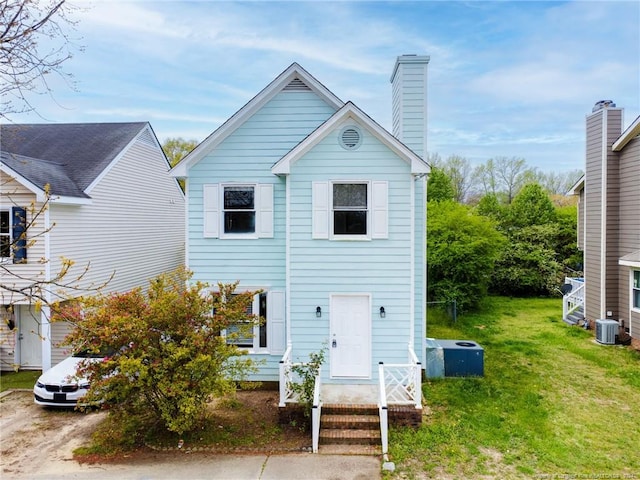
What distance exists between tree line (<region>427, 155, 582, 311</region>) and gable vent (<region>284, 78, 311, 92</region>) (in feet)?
33.3

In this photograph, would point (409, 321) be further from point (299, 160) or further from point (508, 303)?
point (508, 303)

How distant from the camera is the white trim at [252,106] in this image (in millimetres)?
A: 10023

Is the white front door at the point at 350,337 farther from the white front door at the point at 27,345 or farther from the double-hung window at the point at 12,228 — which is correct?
the white front door at the point at 27,345

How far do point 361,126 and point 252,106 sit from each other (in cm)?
297

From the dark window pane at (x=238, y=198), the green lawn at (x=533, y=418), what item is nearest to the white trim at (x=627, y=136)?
the green lawn at (x=533, y=418)

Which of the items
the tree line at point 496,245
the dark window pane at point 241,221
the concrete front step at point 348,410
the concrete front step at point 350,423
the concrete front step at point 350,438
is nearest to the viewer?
the concrete front step at point 350,438

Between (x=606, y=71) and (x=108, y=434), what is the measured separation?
25.6 m

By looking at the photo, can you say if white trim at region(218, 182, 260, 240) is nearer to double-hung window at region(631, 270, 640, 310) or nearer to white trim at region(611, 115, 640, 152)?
white trim at region(611, 115, 640, 152)

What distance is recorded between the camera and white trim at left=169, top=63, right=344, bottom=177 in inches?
395

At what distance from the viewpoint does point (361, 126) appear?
30.1 feet

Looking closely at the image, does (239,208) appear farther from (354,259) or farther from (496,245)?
(496,245)

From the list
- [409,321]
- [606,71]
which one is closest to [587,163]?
[606,71]

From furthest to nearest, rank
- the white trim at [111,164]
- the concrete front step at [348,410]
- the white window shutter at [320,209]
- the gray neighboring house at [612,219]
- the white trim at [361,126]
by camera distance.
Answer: the gray neighboring house at [612,219] < the white trim at [111,164] < the white window shutter at [320,209] < the white trim at [361,126] < the concrete front step at [348,410]

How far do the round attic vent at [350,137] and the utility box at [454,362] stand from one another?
571 centimetres
